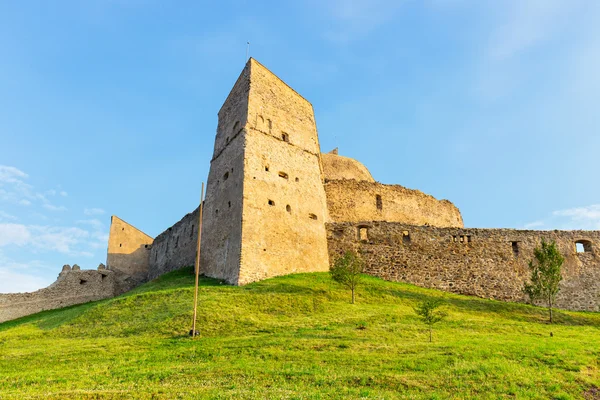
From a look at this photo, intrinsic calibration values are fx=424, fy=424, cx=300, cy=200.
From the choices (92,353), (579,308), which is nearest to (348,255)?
(92,353)

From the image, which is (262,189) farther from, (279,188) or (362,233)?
(362,233)

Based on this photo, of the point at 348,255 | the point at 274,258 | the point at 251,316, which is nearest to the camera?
the point at 251,316

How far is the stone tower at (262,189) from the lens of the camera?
2314 centimetres

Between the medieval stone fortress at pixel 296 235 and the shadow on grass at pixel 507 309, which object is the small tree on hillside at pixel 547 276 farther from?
the medieval stone fortress at pixel 296 235

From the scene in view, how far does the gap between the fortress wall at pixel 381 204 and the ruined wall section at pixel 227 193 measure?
9.08m

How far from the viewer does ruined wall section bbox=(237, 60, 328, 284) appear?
2312 cm

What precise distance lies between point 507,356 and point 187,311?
11.7 m

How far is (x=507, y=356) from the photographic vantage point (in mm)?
11633

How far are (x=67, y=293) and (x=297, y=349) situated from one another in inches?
1048

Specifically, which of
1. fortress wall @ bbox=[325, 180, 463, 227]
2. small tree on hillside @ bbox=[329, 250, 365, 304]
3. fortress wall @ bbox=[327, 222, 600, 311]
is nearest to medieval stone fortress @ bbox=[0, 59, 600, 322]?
fortress wall @ bbox=[327, 222, 600, 311]

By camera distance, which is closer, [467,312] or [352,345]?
[352,345]

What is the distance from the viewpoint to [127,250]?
136 ft

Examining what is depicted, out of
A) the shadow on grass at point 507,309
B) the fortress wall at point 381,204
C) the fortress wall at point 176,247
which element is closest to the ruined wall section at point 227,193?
the fortress wall at point 176,247

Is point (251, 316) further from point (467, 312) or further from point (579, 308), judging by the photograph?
point (579, 308)
